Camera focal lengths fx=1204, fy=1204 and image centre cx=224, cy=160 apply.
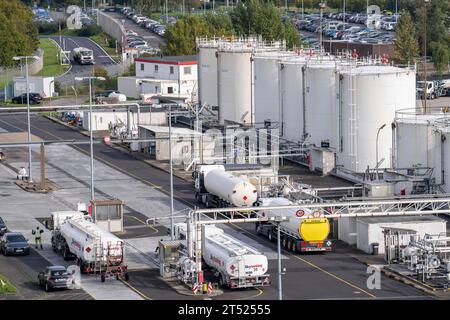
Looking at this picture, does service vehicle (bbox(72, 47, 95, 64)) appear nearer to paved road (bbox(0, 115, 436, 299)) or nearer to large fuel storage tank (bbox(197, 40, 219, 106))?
large fuel storage tank (bbox(197, 40, 219, 106))

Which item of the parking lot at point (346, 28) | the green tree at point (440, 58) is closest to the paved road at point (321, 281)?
the green tree at point (440, 58)

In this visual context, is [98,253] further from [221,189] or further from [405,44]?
[405,44]

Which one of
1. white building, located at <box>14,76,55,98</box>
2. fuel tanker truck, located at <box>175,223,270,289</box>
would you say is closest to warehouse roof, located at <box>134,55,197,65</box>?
white building, located at <box>14,76,55,98</box>

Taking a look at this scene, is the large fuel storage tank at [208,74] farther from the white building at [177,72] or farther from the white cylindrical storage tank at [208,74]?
the white building at [177,72]

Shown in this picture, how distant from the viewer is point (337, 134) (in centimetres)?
7538

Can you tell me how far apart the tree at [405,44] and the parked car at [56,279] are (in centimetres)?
8709

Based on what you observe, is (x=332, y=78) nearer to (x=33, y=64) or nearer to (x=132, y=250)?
(x=132, y=250)

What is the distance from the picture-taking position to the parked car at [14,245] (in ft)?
179

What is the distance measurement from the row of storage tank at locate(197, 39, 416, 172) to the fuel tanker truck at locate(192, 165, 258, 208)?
10375 mm

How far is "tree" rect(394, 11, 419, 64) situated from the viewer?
13050cm

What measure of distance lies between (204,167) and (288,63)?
746 inches

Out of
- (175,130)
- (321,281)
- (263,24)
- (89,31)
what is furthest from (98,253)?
(89,31)
